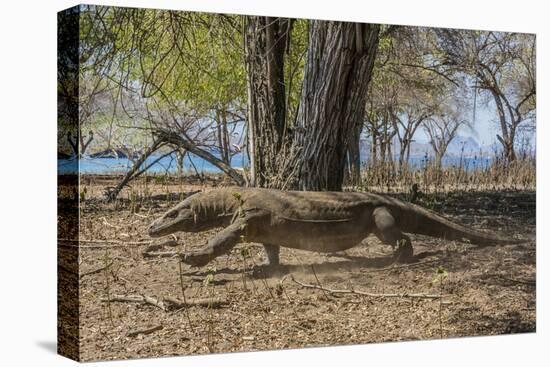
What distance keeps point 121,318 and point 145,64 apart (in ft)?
5.99

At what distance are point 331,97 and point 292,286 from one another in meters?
1.56

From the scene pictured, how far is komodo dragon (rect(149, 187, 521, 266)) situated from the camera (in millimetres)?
8211

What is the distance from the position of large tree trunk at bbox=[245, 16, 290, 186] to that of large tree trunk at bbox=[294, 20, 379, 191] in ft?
0.72

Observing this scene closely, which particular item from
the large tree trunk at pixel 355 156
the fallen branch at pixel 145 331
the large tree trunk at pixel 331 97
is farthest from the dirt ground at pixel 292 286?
the large tree trunk at pixel 331 97

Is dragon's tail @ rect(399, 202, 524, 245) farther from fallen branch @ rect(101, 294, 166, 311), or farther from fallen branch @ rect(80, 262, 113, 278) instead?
fallen branch @ rect(80, 262, 113, 278)

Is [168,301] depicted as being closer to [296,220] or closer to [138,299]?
[138,299]

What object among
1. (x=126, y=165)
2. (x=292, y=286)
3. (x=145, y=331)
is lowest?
(x=145, y=331)

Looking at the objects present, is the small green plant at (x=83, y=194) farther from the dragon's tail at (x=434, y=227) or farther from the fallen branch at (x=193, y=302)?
the dragon's tail at (x=434, y=227)

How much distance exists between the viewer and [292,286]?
8.36 metres

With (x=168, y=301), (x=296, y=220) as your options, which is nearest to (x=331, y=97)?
(x=296, y=220)

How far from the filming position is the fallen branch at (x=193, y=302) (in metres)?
7.88

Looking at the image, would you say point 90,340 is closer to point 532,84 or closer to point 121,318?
point 121,318

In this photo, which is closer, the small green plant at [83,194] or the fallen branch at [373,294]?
the small green plant at [83,194]

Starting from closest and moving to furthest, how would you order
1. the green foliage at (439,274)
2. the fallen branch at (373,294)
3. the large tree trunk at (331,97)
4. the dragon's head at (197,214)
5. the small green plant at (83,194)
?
the small green plant at (83,194), the dragon's head at (197,214), the fallen branch at (373,294), the large tree trunk at (331,97), the green foliage at (439,274)
